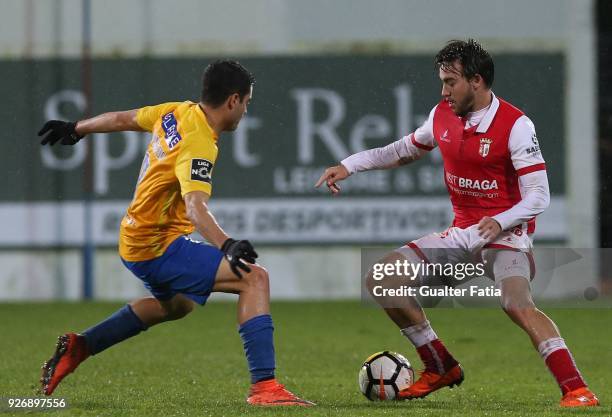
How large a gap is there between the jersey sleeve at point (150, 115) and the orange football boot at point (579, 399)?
2.09 metres

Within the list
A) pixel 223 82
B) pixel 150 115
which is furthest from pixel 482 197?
pixel 150 115

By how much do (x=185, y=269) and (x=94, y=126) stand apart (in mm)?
911

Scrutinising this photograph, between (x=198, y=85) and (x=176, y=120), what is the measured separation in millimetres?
6346

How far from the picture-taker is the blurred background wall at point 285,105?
12.2 m

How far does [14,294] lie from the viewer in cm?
1243

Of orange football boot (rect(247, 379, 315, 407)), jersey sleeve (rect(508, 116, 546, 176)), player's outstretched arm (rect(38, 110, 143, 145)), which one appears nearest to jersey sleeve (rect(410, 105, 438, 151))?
jersey sleeve (rect(508, 116, 546, 176))

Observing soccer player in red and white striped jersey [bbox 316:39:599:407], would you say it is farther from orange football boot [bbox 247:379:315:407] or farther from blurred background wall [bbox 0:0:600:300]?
blurred background wall [bbox 0:0:600:300]

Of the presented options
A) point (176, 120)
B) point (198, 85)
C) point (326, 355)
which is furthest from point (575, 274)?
point (176, 120)

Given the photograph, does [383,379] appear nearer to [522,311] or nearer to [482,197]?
[522,311]

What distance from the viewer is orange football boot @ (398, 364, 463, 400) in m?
6.25

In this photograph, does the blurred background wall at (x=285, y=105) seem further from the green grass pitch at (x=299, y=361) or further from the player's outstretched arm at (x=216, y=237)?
the player's outstretched arm at (x=216, y=237)

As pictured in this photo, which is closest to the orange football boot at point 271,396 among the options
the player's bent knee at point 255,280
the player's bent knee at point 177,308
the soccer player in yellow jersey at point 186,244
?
the soccer player in yellow jersey at point 186,244

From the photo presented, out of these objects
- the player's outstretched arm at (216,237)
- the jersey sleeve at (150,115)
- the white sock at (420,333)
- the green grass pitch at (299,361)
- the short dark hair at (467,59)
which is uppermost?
the short dark hair at (467,59)

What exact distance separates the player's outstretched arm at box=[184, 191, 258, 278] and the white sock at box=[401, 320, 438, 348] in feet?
3.64
